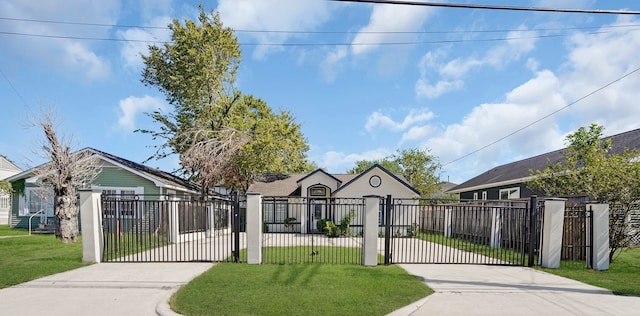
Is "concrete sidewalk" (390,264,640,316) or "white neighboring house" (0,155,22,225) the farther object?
"white neighboring house" (0,155,22,225)

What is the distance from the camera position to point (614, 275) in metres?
8.91

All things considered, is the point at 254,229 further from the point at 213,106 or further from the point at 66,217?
the point at 213,106

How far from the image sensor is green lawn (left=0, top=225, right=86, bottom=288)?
7.88m

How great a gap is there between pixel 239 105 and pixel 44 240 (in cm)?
1292

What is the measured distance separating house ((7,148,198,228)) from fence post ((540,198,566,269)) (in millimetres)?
15125

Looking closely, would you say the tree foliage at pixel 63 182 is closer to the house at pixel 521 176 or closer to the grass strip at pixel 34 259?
the grass strip at pixel 34 259

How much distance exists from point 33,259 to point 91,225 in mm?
1976

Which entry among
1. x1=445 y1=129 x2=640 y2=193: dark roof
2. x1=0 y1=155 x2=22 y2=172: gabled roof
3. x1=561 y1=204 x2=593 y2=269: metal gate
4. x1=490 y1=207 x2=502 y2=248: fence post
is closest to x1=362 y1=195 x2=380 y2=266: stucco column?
x1=561 y1=204 x2=593 y2=269: metal gate

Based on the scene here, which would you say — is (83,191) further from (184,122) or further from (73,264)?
(184,122)

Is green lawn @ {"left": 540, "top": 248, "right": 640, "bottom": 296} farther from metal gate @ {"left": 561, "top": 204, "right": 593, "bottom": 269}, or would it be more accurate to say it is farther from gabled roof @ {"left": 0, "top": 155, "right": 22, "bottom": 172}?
gabled roof @ {"left": 0, "top": 155, "right": 22, "bottom": 172}

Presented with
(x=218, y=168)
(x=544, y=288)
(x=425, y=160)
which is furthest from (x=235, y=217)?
(x=425, y=160)

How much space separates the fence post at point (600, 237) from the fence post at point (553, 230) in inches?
32.3

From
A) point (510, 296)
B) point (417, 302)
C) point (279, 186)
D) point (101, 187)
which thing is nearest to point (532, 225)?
point (510, 296)

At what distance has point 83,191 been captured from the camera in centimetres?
934
